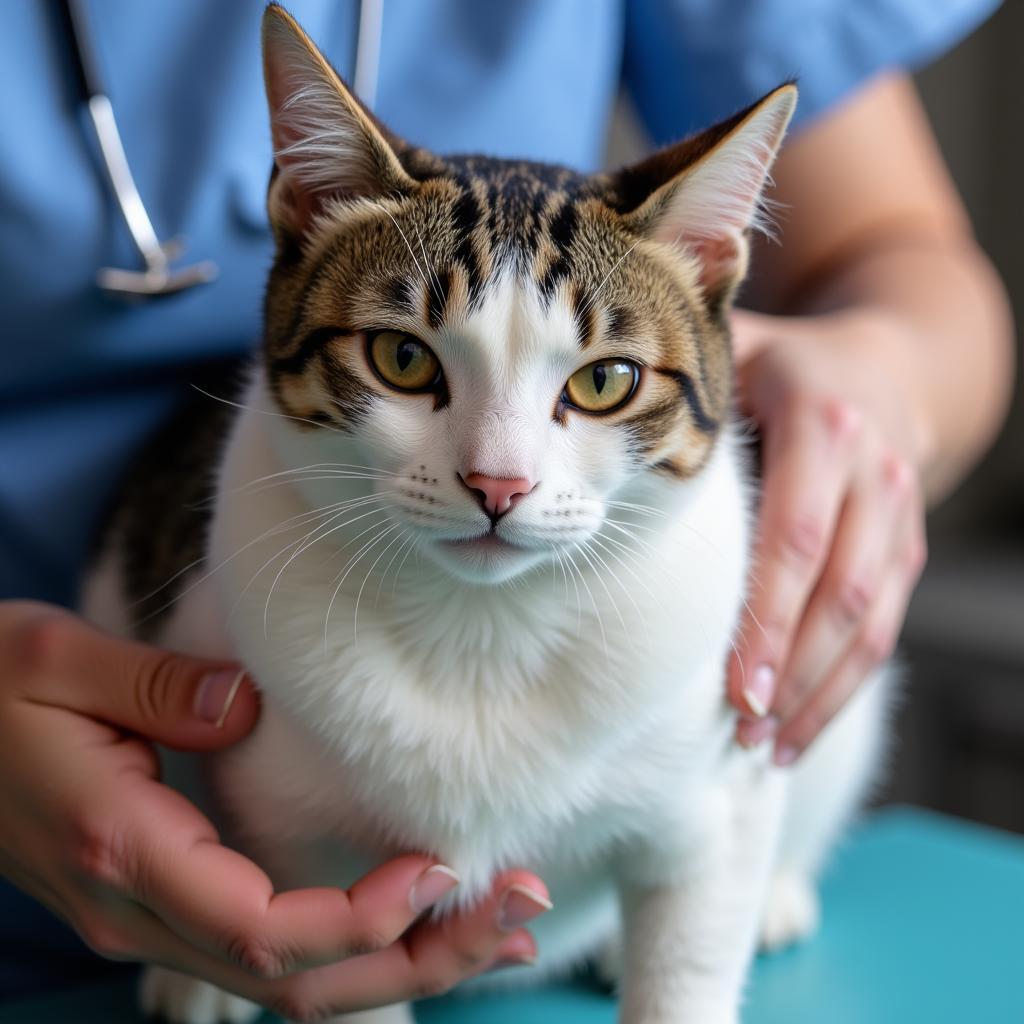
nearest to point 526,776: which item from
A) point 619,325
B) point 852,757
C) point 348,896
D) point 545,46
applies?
point 348,896

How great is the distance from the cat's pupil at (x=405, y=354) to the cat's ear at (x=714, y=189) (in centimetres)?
17

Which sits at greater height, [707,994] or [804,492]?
[804,492]

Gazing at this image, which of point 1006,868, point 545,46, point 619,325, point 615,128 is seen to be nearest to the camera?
point 619,325

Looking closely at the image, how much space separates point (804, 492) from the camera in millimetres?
831

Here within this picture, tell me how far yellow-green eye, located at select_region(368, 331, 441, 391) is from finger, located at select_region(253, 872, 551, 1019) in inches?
12.7

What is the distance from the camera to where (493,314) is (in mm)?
617

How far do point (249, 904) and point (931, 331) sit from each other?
2.76 ft

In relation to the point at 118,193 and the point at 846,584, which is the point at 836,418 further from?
the point at 118,193

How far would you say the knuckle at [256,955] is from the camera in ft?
2.18

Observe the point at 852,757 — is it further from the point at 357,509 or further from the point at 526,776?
the point at 357,509

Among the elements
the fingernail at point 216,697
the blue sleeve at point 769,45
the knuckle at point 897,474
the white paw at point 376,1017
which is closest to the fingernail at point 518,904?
the white paw at point 376,1017

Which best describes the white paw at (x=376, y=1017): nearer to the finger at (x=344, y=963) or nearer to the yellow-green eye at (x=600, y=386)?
the finger at (x=344, y=963)

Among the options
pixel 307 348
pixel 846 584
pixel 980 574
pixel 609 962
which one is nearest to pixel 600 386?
pixel 307 348

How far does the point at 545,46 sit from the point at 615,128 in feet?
3.92
